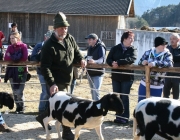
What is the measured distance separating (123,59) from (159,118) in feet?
7.52

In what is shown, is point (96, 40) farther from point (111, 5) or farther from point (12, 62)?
point (111, 5)

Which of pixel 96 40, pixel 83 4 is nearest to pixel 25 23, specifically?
pixel 83 4

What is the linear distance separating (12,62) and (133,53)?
8.41ft

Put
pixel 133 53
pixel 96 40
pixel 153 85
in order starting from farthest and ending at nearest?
1. pixel 96 40
2. pixel 133 53
3. pixel 153 85

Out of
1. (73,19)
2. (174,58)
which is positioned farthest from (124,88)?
(73,19)

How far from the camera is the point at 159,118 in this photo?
16.1 feet

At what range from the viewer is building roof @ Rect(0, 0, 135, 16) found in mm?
34959

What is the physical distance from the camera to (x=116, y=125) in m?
7.51

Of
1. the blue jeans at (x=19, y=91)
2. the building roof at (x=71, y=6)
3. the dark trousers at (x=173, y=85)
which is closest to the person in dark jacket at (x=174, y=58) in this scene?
the dark trousers at (x=173, y=85)

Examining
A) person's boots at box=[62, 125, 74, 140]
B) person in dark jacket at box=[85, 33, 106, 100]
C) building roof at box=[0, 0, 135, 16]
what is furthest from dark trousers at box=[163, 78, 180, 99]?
building roof at box=[0, 0, 135, 16]

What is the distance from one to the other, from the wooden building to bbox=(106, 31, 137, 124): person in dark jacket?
27018 millimetres

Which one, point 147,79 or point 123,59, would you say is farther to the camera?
point 123,59

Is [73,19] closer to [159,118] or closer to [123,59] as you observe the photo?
[123,59]

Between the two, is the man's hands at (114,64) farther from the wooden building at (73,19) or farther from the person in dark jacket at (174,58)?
the wooden building at (73,19)
